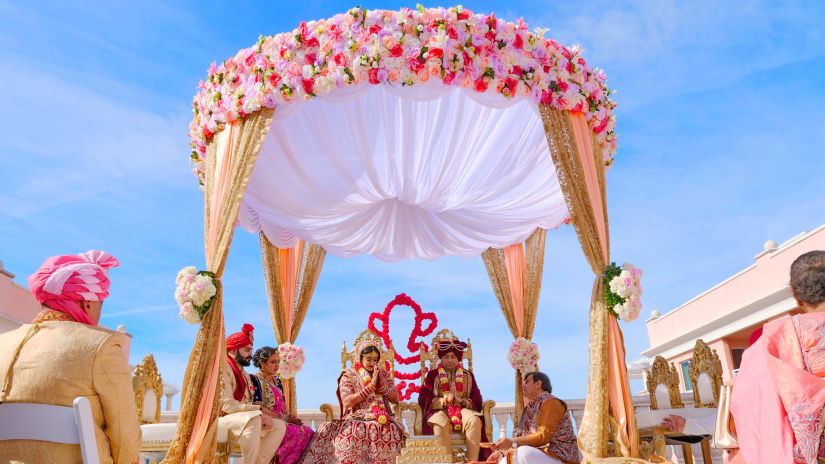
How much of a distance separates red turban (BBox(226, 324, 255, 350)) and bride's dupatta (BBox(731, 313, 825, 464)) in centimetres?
451

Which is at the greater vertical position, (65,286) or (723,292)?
(723,292)

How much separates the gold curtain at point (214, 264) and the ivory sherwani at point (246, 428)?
222 millimetres

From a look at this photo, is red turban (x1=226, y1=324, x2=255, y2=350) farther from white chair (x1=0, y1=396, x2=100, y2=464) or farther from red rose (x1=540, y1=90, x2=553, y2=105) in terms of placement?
white chair (x1=0, y1=396, x2=100, y2=464)

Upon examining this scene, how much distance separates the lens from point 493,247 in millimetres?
8875

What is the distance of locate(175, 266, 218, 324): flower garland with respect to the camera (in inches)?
216

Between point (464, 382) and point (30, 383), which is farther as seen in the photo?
point (464, 382)

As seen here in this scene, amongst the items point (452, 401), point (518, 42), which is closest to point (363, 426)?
point (452, 401)

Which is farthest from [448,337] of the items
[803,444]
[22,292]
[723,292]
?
[723,292]

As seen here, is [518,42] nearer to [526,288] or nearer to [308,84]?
[308,84]

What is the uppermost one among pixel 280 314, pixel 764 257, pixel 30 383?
pixel 764 257

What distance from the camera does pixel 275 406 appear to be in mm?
6238

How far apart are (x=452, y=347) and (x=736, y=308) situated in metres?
12.5

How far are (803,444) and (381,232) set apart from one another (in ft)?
20.4

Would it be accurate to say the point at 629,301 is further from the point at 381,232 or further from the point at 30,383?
the point at 30,383
